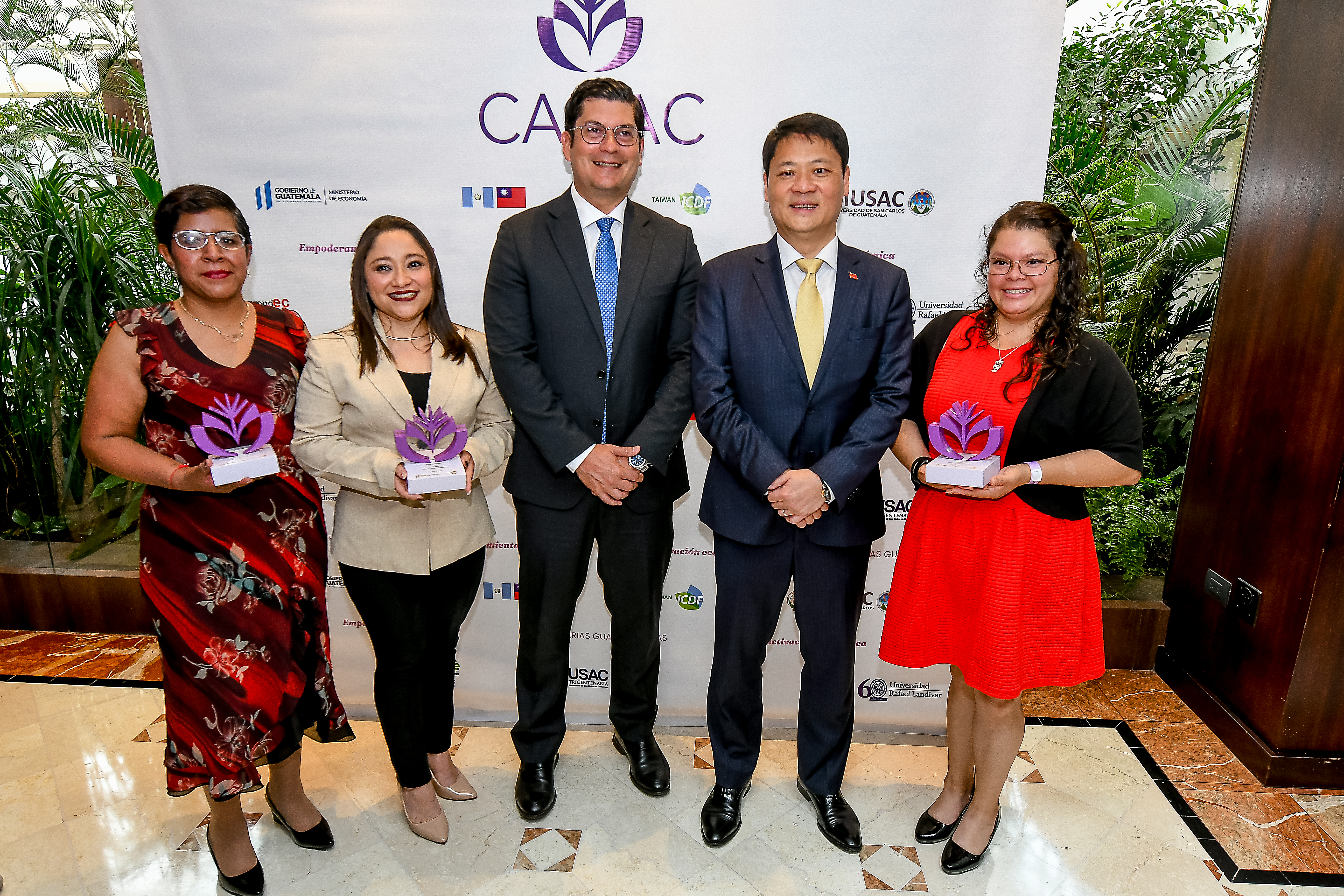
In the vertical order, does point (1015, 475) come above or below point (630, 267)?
below

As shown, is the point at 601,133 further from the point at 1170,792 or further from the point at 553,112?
the point at 1170,792

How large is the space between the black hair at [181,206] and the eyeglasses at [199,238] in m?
0.02

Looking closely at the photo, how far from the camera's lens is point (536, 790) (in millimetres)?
2479

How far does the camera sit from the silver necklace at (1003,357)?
1987 millimetres

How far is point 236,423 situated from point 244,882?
51.9 inches

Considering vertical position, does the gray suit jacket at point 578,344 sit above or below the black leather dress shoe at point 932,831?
above

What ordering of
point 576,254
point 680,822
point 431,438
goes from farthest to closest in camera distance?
point 680,822 → point 576,254 → point 431,438

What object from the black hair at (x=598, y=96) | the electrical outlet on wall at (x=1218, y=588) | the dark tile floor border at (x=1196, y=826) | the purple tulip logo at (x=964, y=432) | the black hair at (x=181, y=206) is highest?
the black hair at (x=598, y=96)

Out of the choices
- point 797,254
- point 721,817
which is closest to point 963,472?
point 797,254

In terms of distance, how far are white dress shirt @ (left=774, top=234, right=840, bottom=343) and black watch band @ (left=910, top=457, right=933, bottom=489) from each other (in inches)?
16.6

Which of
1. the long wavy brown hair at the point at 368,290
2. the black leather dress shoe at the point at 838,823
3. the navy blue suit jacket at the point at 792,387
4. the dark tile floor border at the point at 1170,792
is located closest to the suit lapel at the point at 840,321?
the navy blue suit jacket at the point at 792,387

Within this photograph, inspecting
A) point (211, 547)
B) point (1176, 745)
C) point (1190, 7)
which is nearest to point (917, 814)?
point (1176, 745)

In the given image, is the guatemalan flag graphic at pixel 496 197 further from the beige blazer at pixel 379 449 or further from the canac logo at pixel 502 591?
the canac logo at pixel 502 591

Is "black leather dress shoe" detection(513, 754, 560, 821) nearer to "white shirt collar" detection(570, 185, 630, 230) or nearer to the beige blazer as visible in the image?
the beige blazer
